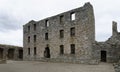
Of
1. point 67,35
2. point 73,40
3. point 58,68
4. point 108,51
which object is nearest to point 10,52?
point 67,35

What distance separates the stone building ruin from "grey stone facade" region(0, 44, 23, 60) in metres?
8.37

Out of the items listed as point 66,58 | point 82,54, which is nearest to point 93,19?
point 82,54

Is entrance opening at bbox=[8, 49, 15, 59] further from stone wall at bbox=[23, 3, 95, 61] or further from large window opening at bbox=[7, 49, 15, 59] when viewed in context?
stone wall at bbox=[23, 3, 95, 61]

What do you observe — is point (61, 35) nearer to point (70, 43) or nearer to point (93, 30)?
point (70, 43)

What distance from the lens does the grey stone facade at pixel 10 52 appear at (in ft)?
119

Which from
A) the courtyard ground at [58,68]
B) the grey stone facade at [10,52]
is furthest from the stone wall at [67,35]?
the grey stone facade at [10,52]

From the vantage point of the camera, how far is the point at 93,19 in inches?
936

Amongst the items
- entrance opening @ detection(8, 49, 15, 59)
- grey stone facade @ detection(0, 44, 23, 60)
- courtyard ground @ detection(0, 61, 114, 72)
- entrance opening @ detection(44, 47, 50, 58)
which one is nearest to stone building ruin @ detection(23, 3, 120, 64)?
entrance opening @ detection(44, 47, 50, 58)

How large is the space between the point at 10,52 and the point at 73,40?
20.0 m

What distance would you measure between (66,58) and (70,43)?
226 centimetres

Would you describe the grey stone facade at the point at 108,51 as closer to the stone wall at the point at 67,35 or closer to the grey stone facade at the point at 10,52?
the stone wall at the point at 67,35

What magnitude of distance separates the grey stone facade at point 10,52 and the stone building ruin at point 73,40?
8367 mm

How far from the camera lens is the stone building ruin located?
74.5ft

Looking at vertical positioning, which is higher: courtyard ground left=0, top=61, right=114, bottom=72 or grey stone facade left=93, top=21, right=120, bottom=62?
grey stone facade left=93, top=21, right=120, bottom=62
